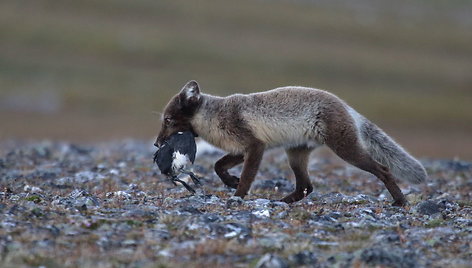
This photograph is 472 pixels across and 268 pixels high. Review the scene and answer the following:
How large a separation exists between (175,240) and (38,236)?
1.45 metres

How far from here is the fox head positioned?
1198cm

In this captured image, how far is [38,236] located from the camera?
7703 mm

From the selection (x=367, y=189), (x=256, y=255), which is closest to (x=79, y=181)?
(x=367, y=189)

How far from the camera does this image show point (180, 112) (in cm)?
1206

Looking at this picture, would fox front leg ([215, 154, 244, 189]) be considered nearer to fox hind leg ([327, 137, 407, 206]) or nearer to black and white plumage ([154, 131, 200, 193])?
black and white plumage ([154, 131, 200, 193])

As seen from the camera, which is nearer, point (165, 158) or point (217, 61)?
point (165, 158)

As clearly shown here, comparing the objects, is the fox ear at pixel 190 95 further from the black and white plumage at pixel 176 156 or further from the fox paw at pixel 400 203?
the fox paw at pixel 400 203

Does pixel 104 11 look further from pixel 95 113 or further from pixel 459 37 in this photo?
pixel 459 37

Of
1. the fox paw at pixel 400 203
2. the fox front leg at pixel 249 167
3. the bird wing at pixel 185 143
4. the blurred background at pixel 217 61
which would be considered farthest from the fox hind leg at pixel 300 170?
the blurred background at pixel 217 61

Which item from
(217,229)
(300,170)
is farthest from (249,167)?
(217,229)

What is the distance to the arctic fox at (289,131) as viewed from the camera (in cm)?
1090

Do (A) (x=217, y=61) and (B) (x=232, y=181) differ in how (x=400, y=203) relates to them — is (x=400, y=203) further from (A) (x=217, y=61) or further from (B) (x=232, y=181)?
(A) (x=217, y=61)

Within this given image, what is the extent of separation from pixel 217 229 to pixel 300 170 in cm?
383

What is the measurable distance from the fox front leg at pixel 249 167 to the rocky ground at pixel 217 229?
0.64 m
